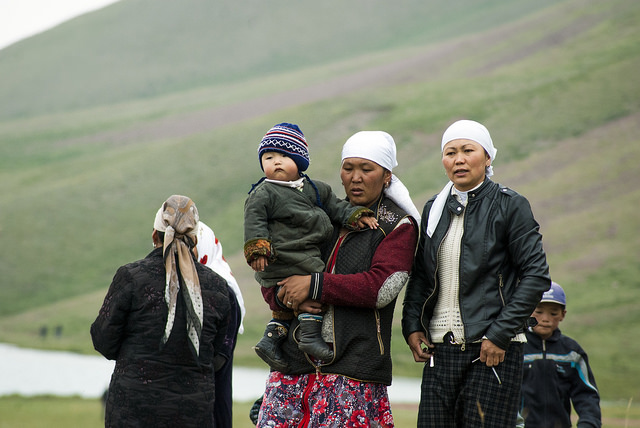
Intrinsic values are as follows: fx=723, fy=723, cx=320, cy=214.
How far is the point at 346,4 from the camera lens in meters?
31.6

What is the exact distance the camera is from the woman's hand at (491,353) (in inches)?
114

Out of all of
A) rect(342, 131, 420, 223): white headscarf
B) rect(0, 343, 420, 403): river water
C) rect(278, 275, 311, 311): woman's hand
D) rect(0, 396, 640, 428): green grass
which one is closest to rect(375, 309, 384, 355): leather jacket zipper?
rect(278, 275, 311, 311): woman's hand

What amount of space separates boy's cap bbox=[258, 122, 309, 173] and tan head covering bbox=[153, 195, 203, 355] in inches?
18.6

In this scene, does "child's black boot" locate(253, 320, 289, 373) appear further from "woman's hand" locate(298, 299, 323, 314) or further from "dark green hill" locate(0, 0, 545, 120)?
"dark green hill" locate(0, 0, 545, 120)

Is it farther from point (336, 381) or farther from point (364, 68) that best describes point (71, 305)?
point (336, 381)

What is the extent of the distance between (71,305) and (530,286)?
17.3 meters

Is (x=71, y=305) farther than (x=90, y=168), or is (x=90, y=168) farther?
(x=90, y=168)

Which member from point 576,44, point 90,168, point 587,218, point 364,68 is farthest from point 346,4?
point 587,218

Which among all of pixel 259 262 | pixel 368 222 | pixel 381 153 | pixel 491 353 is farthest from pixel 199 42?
pixel 491 353

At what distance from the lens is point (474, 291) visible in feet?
9.96

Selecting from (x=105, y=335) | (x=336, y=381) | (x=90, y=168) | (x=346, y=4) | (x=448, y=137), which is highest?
(x=346, y=4)

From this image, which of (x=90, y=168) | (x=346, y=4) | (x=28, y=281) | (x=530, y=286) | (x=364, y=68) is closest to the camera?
(x=530, y=286)

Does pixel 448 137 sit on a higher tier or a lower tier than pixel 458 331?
higher

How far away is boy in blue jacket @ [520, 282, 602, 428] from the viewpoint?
439 centimetres
